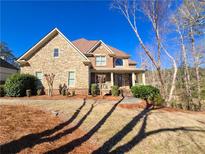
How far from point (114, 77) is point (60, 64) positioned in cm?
831

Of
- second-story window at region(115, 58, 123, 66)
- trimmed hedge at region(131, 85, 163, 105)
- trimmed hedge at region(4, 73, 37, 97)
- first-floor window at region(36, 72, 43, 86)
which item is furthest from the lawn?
second-story window at region(115, 58, 123, 66)

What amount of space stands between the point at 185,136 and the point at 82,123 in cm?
527

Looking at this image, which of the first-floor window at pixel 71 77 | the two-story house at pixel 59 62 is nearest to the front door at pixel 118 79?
the two-story house at pixel 59 62

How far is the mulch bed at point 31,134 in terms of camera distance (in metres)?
6.67

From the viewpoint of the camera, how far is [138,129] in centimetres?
1016

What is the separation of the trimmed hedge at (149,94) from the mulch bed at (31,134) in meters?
12.0

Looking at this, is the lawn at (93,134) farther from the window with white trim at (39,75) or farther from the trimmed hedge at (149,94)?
the window with white trim at (39,75)

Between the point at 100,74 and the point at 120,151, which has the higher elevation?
the point at 100,74

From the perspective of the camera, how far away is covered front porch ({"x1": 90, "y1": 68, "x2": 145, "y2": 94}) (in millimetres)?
25987

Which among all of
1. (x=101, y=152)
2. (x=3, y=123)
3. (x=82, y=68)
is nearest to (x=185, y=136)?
(x=101, y=152)

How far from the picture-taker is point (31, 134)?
7844 mm

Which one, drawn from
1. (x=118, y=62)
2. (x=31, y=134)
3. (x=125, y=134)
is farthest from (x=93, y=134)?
(x=118, y=62)

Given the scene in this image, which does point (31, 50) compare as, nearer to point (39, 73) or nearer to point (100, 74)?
point (39, 73)

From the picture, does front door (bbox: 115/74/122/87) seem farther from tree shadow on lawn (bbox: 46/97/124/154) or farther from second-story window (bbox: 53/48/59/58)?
tree shadow on lawn (bbox: 46/97/124/154)
